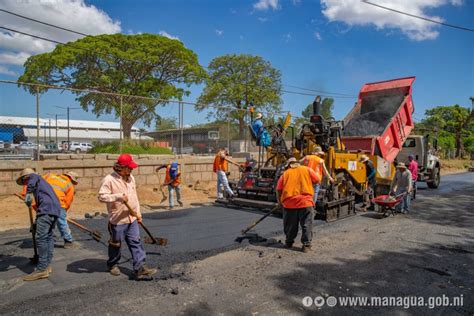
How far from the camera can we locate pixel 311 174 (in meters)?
5.71

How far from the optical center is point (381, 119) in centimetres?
1069

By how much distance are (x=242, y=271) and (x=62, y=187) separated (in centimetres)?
301

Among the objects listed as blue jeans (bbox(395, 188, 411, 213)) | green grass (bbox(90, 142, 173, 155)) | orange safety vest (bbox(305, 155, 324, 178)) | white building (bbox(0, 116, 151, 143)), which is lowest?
blue jeans (bbox(395, 188, 411, 213))

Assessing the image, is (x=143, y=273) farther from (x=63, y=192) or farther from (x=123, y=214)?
(x=63, y=192)

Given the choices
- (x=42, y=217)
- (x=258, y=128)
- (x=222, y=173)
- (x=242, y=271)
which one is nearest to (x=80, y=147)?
(x=222, y=173)

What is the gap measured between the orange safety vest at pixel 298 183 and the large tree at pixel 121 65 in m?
18.5

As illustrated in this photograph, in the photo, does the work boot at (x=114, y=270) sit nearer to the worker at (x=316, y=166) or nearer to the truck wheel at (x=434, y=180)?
the worker at (x=316, y=166)

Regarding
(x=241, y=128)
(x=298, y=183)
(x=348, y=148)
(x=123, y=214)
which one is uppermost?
(x=241, y=128)

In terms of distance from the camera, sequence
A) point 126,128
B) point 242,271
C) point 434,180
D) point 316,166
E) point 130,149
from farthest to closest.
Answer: point 434,180
point 130,149
point 126,128
point 316,166
point 242,271

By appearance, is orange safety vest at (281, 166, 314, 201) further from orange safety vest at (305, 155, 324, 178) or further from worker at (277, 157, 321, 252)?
orange safety vest at (305, 155, 324, 178)

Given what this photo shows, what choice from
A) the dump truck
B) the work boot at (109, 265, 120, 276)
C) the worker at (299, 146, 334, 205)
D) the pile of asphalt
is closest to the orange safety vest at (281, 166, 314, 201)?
the worker at (299, 146, 334, 205)

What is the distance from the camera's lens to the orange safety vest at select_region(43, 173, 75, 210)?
17.9 ft

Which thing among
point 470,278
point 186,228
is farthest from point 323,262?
point 186,228

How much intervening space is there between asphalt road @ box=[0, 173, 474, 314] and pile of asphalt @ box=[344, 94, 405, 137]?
381 cm
